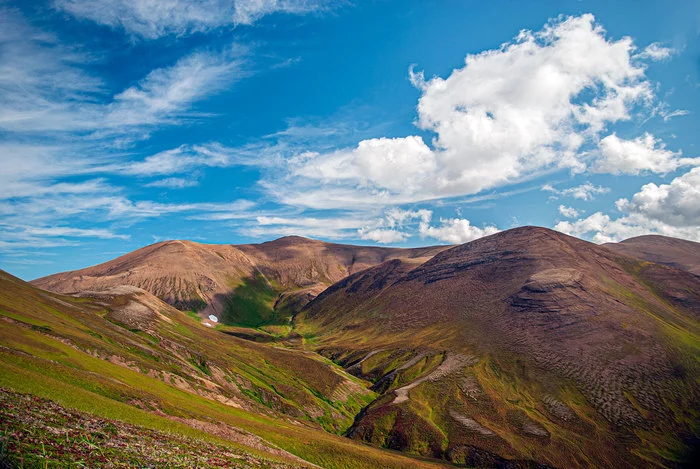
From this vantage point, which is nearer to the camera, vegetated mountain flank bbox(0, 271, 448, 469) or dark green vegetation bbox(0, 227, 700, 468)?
vegetated mountain flank bbox(0, 271, 448, 469)

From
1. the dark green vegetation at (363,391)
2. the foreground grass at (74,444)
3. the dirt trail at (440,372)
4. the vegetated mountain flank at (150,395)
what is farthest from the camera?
the dirt trail at (440,372)

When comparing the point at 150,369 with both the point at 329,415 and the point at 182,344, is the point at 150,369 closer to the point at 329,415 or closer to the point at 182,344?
the point at 182,344

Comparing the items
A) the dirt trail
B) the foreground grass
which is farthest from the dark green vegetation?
the foreground grass

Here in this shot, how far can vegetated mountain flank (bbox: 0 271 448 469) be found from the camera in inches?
880

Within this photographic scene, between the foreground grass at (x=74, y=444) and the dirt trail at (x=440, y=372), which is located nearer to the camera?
the foreground grass at (x=74, y=444)

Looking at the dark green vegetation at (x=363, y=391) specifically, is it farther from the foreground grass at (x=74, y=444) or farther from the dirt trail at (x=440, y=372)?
the foreground grass at (x=74, y=444)

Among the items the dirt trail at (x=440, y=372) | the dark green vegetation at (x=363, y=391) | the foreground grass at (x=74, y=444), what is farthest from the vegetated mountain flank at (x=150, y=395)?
the dirt trail at (x=440, y=372)

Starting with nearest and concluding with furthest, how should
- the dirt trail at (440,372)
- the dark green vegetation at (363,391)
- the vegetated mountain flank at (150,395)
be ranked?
the vegetated mountain flank at (150,395)
the dark green vegetation at (363,391)
the dirt trail at (440,372)

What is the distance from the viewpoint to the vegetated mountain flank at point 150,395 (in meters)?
22.4

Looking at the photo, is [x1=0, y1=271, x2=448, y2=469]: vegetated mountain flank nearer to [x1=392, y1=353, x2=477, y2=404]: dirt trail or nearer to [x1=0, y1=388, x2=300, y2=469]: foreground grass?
[x1=0, y1=388, x2=300, y2=469]: foreground grass

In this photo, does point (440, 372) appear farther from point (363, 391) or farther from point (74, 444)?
point (74, 444)

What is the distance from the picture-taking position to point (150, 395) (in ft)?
197

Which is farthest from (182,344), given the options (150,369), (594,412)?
(594,412)

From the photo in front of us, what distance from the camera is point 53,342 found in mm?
70875
